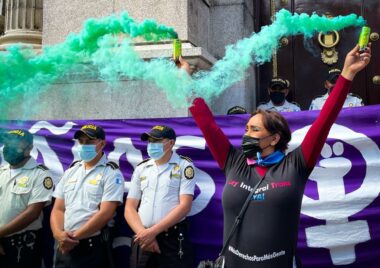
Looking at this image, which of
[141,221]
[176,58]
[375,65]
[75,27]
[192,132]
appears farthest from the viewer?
[375,65]

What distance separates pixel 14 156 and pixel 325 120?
3109 millimetres

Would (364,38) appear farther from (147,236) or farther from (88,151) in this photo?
(88,151)

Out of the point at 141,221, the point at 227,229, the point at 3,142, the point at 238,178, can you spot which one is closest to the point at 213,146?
the point at 238,178

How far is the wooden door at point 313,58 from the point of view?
20.3 feet

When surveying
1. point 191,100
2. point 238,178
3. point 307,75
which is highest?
point 307,75

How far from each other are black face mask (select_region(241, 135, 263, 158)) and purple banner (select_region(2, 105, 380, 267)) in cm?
167

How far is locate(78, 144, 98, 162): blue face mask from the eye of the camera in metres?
4.17

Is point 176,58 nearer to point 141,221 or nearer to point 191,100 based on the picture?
point 191,100

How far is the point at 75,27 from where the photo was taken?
582cm

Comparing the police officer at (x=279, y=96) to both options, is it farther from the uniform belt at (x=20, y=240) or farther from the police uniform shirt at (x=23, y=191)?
the uniform belt at (x=20, y=240)

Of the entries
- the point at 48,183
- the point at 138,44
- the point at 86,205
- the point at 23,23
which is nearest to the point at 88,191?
the point at 86,205

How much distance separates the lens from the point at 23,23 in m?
6.38

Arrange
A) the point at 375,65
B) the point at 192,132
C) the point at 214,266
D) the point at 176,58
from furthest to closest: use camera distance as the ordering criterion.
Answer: the point at 375,65
the point at 192,132
the point at 176,58
the point at 214,266

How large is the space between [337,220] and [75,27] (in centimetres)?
377
